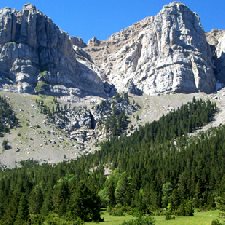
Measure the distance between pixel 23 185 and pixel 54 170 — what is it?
39.7 m

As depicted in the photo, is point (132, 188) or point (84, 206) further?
point (132, 188)

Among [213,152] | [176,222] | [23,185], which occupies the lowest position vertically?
[176,222]

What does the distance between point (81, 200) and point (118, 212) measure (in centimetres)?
1415

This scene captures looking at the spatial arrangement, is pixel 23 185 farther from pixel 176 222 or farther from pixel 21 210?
pixel 176 222

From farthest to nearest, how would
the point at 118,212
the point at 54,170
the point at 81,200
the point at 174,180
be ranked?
the point at 54,170, the point at 174,180, the point at 118,212, the point at 81,200

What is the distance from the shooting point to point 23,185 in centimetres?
16012

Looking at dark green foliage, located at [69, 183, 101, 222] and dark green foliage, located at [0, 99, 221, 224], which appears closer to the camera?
dark green foliage, located at [69, 183, 101, 222]

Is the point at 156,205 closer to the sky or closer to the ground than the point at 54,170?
closer to the ground

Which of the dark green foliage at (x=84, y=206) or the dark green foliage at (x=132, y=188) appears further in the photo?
the dark green foliage at (x=132, y=188)

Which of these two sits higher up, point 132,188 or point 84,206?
point 132,188

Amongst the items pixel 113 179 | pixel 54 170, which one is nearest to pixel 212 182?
pixel 113 179

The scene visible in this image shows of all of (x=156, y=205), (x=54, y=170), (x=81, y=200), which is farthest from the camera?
(x=54, y=170)

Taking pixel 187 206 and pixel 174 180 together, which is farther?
pixel 174 180

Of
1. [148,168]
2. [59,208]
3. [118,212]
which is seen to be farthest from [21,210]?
[148,168]
